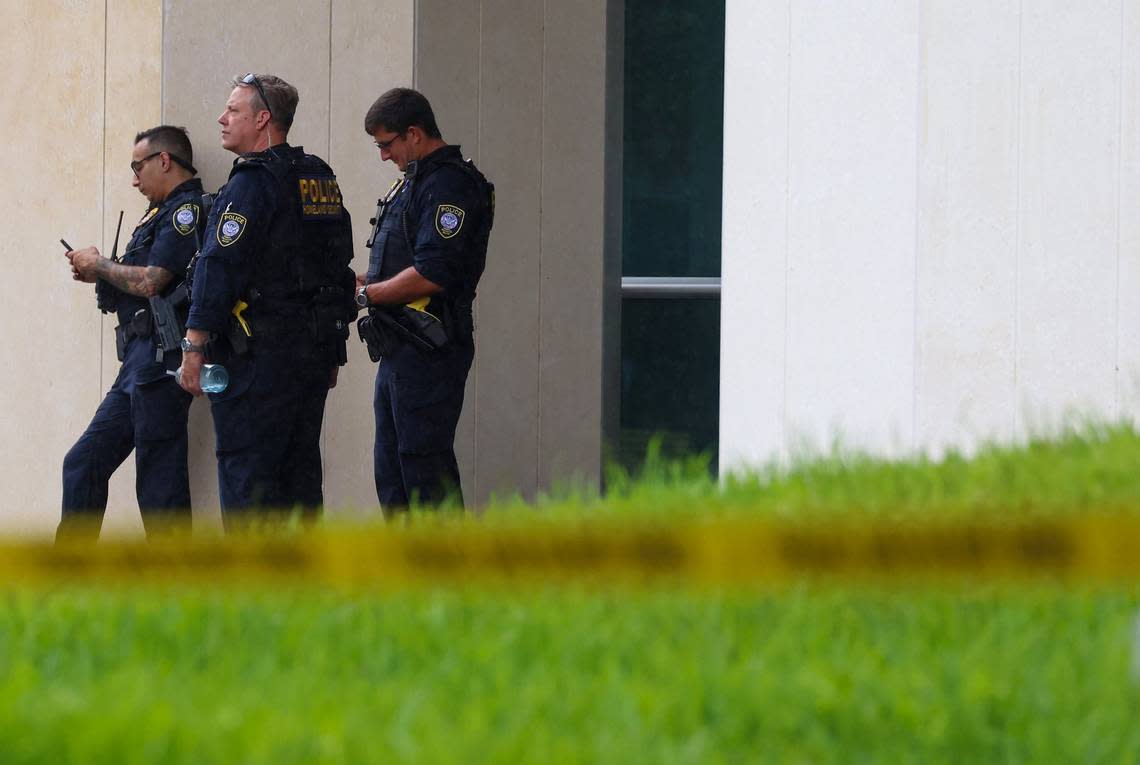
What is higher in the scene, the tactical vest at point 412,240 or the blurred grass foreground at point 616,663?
the tactical vest at point 412,240

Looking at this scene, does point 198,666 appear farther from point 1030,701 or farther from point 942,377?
point 942,377

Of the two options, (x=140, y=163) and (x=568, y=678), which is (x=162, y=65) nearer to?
(x=140, y=163)

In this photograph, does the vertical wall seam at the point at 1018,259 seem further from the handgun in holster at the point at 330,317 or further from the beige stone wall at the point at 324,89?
the beige stone wall at the point at 324,89

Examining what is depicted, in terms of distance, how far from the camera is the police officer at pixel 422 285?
672cm

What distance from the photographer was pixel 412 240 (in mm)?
6867

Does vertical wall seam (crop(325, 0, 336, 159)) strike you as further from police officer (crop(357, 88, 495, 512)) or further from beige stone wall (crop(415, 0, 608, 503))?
police officer (crop(357, 88, 495, 512))

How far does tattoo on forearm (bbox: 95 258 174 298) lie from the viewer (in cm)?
736

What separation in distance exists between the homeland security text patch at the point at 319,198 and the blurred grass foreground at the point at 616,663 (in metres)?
3.13

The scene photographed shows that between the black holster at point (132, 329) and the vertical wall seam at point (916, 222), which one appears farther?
the black holster at point (132, 329)

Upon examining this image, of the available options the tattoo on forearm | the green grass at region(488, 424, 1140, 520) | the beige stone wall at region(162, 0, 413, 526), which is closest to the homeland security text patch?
the tattoo on forearm

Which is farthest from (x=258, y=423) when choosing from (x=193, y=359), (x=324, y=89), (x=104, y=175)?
(x=104, y=175)

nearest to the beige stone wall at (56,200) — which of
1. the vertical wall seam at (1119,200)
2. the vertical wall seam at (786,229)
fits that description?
the vertical wall seam at (786,229)

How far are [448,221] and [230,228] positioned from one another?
2.87ft

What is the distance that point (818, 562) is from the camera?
2.80 metres
